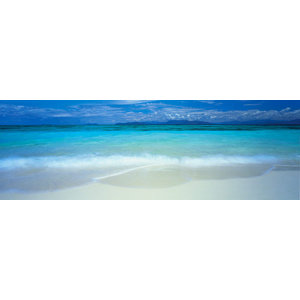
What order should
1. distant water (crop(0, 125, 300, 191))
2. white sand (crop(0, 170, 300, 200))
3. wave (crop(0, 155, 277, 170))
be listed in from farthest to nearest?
1. wave (crop(0, 155, 277, 170))
2. distant water (crop(0, 125, 300, 191))
3. white sand (crop(0, 170, 300, 200))

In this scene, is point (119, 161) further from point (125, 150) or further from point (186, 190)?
point (186, 190)

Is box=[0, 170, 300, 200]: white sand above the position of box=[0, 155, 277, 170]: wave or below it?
below

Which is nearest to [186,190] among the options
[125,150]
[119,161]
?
[119,161]

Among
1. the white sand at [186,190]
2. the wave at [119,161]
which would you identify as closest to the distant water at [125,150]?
the wave at [119,161]

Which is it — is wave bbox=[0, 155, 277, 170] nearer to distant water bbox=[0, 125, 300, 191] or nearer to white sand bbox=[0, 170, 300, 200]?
distant water bbox=[0, 125, 300, 191]

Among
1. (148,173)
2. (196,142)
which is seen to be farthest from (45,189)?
(196,142)

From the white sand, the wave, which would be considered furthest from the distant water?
the white sand
